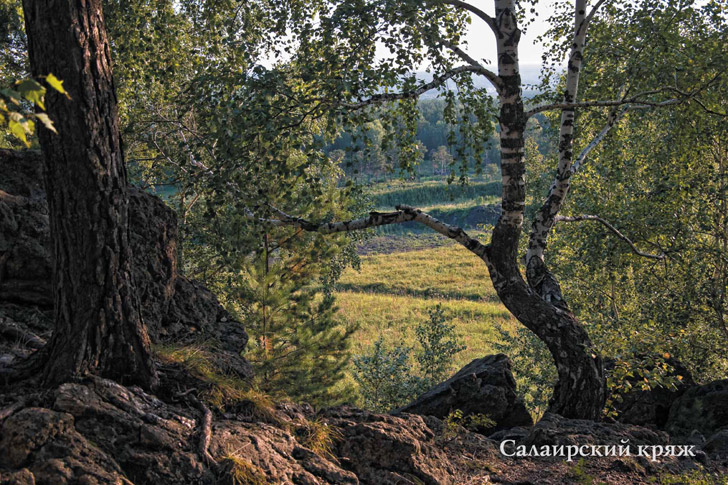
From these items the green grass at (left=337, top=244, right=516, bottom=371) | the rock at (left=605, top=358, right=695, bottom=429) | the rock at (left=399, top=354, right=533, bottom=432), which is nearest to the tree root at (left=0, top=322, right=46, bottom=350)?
the rock at (left=399, top=354, right=533, bottom=432)

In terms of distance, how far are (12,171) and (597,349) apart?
772cm

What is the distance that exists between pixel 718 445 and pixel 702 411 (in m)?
1.92

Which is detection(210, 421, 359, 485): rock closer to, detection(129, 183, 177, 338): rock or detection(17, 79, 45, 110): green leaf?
detection(129, 183, 177, 338): rock

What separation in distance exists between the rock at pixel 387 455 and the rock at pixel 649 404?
5.52 metres

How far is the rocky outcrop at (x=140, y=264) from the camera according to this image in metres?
5.67

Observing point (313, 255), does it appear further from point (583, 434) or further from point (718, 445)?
point (718, 445)

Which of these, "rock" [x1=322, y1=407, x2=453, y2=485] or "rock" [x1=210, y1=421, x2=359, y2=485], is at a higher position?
"rock" [x1=210, y1=421, x2=359, y2=485]

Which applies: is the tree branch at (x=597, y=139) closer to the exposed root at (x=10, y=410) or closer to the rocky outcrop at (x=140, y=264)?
the rocky outcrop at (x=140, y=264)

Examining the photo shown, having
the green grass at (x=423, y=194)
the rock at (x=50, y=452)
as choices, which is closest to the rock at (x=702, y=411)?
the rock at (x=50, y=452)

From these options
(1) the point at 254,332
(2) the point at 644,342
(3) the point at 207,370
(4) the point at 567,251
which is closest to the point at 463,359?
(4) the point at 567,251

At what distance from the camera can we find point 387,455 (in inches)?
192

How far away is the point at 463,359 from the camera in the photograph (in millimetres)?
30672

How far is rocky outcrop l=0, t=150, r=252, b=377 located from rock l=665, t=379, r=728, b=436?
7399mm

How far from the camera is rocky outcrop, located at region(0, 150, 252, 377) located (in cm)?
567
